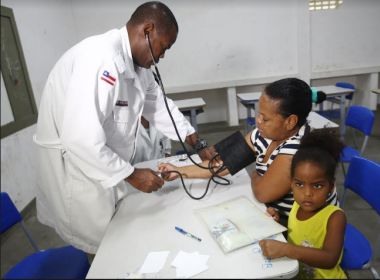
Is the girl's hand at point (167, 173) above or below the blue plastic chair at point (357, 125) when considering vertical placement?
above

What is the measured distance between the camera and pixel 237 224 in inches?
26.5

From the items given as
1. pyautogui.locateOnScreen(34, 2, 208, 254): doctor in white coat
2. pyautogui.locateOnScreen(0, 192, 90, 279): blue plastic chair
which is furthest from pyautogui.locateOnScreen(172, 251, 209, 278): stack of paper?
pyautogui.locateOnScreen(34, 2, 208, 254): doctor in white coat

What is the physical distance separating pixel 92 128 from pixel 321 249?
67cm

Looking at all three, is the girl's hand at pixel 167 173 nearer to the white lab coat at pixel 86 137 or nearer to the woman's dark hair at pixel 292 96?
the white lab coat at pixel 86 137

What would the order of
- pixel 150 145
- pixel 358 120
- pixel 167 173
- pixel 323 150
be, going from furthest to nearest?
pixel 358 120 → pixel 150 145 → pixel 167 173 → pixel 323 150

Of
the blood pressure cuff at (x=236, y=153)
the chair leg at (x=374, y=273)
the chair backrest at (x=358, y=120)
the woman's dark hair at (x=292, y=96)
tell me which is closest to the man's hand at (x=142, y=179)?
the blood pressure cuff at (x=236, y=153)

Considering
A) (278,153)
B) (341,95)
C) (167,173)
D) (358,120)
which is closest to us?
(278,153)

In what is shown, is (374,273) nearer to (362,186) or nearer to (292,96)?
(292,96)

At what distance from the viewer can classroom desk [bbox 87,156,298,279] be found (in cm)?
47

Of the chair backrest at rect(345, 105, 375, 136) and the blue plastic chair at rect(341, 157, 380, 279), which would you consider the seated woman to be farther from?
the chair backrest at rect(345, 105, 375, 136)

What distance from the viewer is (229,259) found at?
529mm

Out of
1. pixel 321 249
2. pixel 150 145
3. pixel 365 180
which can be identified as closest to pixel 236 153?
pixel 321 249

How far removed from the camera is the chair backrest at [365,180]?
111 cm

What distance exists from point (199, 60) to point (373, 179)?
3.85 m
